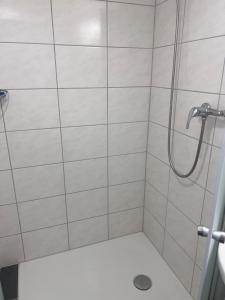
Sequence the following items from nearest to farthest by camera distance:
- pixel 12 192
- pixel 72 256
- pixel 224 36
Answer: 1. pixel 224 36
2. pixel 12 192
3. pixel 72 256

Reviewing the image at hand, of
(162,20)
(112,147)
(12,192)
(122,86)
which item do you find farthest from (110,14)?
(12,192)

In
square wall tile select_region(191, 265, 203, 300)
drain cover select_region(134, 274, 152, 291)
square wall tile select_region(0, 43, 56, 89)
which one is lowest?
drain cover select_region(134, 274, 152, 291)

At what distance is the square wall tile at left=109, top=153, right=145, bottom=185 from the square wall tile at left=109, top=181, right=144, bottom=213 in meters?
0.05

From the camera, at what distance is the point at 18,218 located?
1.68m

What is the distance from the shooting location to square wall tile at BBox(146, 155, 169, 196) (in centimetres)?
169

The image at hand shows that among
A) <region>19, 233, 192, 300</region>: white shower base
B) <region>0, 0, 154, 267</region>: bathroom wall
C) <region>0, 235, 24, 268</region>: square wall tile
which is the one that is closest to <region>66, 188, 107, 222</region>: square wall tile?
<region>0, 0, 154, 267</region>: bathroom wall

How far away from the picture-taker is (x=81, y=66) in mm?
1521

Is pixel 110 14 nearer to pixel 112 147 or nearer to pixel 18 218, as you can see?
pixel 112 147

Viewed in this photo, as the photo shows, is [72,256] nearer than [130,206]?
Yes

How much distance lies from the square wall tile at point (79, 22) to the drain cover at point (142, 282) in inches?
65.3

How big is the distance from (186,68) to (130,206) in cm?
121

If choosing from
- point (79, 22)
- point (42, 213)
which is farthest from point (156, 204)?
point (79, 22)

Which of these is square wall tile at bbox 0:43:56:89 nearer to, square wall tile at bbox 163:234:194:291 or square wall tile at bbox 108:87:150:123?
square wall tile at bbox 108:87:150:123

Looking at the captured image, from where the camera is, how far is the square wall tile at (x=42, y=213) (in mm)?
1688
